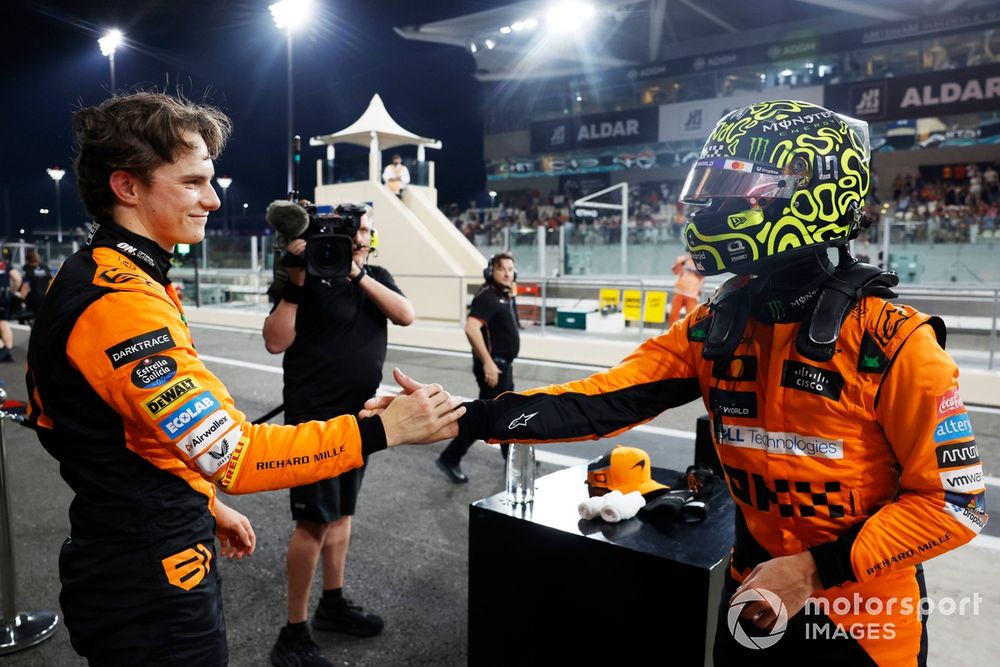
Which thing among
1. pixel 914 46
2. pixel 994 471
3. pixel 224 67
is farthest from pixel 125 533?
pixel 224 67

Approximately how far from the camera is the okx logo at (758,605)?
1499mm

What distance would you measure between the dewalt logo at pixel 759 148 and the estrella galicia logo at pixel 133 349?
4.71 ft

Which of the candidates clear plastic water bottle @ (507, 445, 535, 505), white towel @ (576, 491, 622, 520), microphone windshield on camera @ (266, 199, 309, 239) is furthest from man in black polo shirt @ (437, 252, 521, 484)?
white towel @ (576, 491, 622, 520)

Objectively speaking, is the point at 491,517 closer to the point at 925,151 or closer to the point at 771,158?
the point at 771,158

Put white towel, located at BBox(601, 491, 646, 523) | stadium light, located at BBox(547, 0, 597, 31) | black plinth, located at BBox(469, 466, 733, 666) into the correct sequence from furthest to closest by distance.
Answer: stadium light, located at BBox(547, 0, 597, 31), white towel, located at BBox(601, 491, 646, 523), black plinth, located at BBox(469, 466, 733, 666)

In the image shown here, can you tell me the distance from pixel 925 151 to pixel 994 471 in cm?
2156

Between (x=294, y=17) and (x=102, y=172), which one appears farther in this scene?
(x=294, y=17)

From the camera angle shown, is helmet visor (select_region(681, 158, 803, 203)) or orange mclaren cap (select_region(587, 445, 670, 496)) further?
orange mclaren cap (select_region(587, 445, 670, 496))

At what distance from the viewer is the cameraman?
314 centimetres

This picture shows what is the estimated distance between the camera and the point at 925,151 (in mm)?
23453

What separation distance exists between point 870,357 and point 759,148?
21.6 inches

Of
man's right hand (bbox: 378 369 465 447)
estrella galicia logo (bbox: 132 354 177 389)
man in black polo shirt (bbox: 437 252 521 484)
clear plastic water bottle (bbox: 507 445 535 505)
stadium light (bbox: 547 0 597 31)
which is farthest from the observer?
stadium light (bbox: 547 0 597 31)

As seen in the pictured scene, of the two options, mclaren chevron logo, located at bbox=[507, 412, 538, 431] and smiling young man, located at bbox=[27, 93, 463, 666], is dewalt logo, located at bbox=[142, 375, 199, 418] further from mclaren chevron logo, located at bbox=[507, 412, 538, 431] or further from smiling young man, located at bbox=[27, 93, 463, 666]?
mclaren chevron logo, located at bbox=[507, 412, 538, 431]

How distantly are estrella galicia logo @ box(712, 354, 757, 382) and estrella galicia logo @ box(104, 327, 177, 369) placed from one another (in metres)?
1.33
